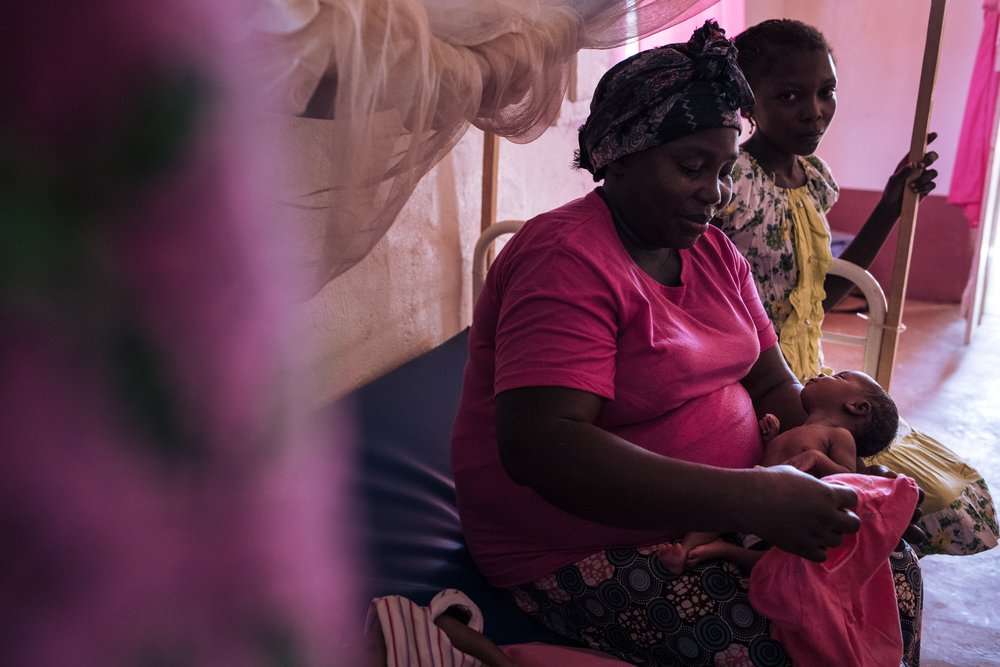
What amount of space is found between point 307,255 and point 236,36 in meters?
0.35

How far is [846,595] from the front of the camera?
3.52 ft

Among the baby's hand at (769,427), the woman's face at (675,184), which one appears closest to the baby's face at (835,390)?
the baby's hand at (769,427)

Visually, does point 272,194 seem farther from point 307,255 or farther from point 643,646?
point 643,646

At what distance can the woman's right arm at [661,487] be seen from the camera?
984 mm

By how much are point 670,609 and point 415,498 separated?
577mm

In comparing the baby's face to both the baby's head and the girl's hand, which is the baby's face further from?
the girl's hand

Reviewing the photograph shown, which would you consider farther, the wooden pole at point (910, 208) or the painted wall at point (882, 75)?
the painted wall at point (882, 75)

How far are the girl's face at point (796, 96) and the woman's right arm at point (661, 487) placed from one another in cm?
110

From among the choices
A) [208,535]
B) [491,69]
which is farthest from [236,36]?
[491,69]

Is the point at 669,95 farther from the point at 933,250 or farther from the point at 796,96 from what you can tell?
the point at 933,250

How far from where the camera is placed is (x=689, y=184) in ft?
3.82

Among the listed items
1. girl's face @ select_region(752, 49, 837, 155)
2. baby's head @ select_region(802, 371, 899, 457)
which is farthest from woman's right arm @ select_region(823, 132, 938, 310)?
baby's head @ select_region(802, 371, 899, 457)

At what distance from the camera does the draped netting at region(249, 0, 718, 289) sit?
21.4 inches

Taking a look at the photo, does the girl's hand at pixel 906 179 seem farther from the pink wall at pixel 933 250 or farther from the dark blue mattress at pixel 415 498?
the pink wall at pixel 933 250
